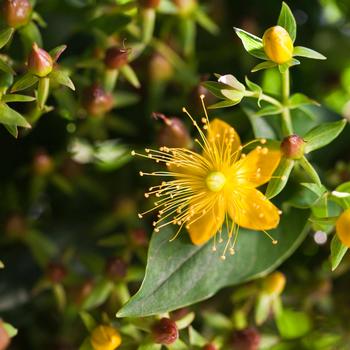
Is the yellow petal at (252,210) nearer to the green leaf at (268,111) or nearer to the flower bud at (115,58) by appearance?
the green leaf at (268,111)

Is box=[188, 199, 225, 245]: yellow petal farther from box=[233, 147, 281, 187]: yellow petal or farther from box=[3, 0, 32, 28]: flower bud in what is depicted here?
box=[3, 0, 32, 28]: flower bud

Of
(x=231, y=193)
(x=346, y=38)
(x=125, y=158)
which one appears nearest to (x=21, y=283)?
(x=125, y=158)

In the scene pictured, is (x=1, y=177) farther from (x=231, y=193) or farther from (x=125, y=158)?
(x=231, y=193)

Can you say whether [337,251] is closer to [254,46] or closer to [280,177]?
[280,177]

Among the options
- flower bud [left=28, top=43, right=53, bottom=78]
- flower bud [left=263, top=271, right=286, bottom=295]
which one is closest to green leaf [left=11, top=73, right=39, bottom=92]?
flower bud [left=28, top=43, right=53, bottom=78]

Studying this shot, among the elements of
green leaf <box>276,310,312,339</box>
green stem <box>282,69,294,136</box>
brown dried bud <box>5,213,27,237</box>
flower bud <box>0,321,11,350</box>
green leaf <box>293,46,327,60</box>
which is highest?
green leaf <box>293,46,327,60</box>
